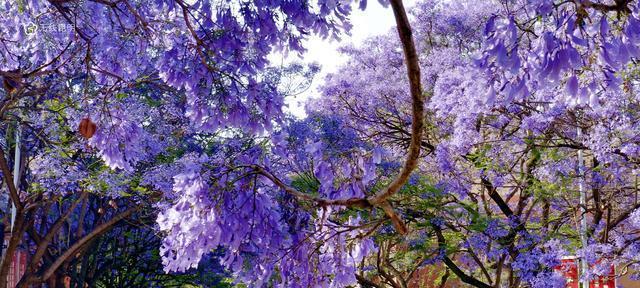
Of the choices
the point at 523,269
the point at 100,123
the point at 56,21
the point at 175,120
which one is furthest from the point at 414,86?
the point at 175,120

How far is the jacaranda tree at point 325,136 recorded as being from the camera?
358cm

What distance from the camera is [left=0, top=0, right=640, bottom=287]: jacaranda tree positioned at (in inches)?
141

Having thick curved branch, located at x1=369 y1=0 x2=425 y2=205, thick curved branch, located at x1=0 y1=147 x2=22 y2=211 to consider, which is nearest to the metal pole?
thick curved branch, located at x1=0 y1=147 x2=22 y2=211

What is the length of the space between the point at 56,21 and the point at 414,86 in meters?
4.92

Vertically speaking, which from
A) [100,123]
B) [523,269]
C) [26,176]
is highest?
[26,176]

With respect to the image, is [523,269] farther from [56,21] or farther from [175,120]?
[56,21]

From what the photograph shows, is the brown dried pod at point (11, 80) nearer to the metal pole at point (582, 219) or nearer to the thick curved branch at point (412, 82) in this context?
the thick curved branch at point (412, 82)

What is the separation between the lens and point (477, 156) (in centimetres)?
1136

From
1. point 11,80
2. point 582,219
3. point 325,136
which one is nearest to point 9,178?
point 11,80

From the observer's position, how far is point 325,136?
1173cm

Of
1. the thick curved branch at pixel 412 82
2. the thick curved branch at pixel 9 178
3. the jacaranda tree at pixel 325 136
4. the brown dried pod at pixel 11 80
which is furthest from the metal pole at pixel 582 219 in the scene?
the thick curved branch at pixel 412 82

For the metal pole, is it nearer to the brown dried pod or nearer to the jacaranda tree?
the jacaranda tree

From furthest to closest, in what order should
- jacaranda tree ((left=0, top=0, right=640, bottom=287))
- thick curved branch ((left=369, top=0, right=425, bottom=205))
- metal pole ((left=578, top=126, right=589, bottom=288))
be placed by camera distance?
metal pole ((left=578, top=126, right=589, bottom=288)) → jacaranda tree ((left=0, top=0, right=640, bottom=287)) → thick curved branch ((left=369, top=0, right=425, bottom=205))

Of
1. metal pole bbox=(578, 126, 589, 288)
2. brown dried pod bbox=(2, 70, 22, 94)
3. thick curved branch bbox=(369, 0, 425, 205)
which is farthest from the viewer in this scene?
metal pole bbox=(578, 126, 589, 288)
